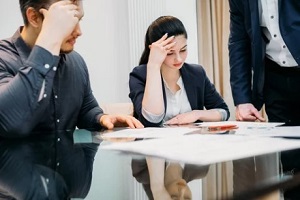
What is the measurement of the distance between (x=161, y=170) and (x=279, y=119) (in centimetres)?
105

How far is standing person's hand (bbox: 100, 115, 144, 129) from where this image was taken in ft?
4.03

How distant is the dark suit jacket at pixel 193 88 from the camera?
5.86ft

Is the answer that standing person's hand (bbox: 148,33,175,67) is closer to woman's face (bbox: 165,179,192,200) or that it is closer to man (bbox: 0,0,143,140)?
man (bbox: 0,0,143,140)

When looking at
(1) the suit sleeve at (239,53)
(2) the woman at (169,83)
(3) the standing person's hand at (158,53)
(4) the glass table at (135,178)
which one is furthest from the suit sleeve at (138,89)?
(4) the glass table at (135,178)

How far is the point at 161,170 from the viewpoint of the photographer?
50 centimetres

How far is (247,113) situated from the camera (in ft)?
4.57

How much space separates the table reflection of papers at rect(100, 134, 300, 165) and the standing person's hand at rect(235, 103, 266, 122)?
25.3 inches

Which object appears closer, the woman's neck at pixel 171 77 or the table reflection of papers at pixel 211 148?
the table reflection of papers at pixel 211 148

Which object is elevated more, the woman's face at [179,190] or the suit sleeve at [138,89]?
the woman's face at [179,190]

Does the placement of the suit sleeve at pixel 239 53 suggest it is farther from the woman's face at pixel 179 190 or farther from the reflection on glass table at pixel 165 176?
the woman's face at pixel 179 190

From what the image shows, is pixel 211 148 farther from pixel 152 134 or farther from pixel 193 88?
pixel 193 88

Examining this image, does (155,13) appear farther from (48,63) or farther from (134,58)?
(48,63)

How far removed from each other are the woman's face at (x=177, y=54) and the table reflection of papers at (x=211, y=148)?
1.08 meters

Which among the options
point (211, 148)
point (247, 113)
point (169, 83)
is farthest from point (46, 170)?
point (169, 83)
